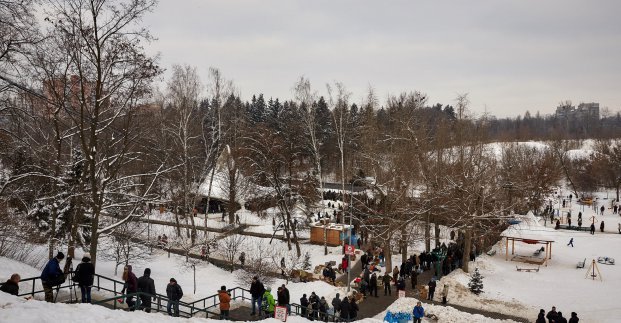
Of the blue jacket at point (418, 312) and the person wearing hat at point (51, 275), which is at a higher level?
→ the person wearing hat at point (51, 275)

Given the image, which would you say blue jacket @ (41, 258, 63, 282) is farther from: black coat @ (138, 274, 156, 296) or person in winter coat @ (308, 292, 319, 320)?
person in winter coat @ (308, 292, 319, 320)

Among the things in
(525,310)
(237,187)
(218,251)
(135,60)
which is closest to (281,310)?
(135,60)

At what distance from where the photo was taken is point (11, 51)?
38.3 feet

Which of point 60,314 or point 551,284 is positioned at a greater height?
point 60,314

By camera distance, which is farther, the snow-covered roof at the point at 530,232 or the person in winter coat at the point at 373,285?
the snow-covered roof at the point at 530,232

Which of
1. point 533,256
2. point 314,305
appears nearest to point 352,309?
point 314,305

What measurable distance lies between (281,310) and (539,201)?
1494 inches

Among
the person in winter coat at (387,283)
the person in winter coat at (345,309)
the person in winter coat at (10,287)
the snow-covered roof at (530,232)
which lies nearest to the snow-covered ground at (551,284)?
the snow-covered roof at (530,232)

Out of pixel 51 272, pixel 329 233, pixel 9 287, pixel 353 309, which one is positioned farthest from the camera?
pixel 329 233

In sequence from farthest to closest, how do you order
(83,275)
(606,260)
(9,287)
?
1. (606,260)
2. (83,275)
3. (9,287)

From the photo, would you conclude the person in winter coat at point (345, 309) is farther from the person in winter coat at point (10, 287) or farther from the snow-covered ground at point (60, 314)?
the person in winter coat at point (10, 287)

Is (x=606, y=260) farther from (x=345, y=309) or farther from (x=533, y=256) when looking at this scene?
(x=345, y=309)

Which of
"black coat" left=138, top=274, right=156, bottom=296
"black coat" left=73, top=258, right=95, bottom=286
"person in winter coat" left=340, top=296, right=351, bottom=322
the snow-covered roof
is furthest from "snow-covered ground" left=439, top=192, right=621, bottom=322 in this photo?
"black coat" left=73, top=258, right=95, bottom=286

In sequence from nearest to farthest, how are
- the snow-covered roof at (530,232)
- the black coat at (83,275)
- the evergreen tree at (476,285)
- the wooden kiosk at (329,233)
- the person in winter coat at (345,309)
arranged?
1. the black coat at (83,275)
2. the person in winter coat at (345,309)
3. the evergreen tree at (476,285)
4. the snow-covered roof at (530,232)
5. the wooden kiosk at (329,233)
